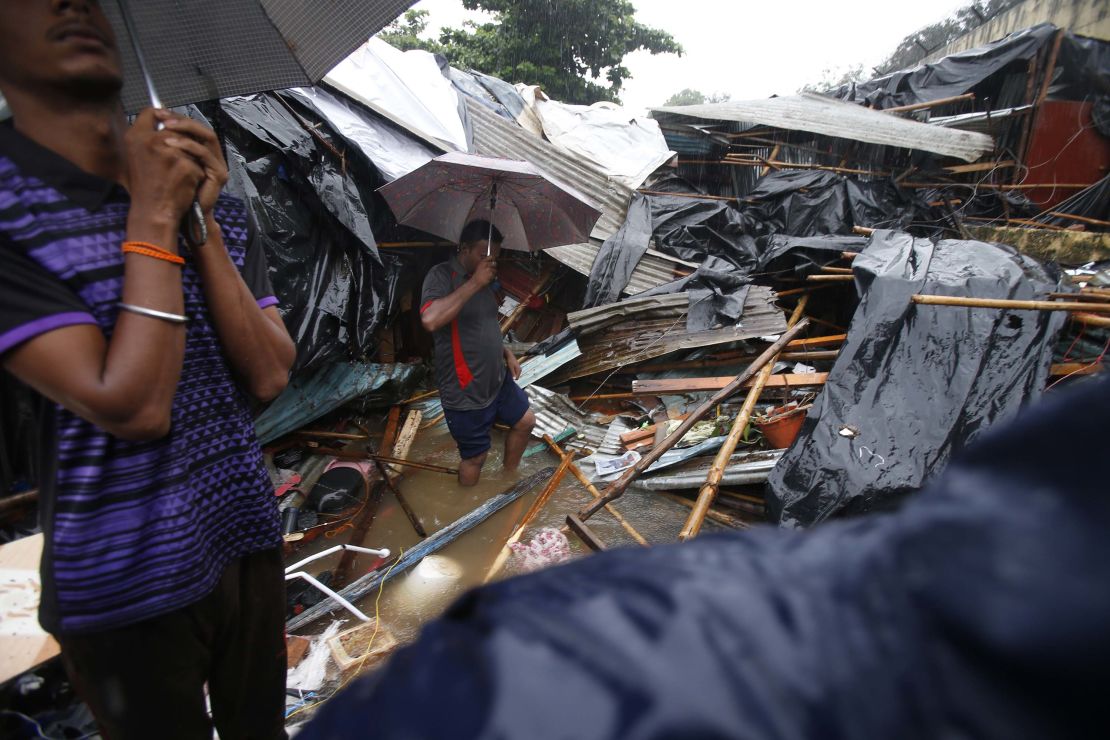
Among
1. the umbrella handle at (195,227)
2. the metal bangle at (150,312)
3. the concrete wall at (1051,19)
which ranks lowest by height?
the metal bangle at (150,312)

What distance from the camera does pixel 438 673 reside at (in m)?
0.41

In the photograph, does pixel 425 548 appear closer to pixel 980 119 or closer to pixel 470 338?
pixel 470 338

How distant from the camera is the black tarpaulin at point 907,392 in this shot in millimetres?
3359

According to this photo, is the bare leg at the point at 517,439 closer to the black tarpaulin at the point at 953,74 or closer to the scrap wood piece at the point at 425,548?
the scrap wood piece at the point at 425,548

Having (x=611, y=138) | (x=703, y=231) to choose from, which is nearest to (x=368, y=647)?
(x=703, y=231)

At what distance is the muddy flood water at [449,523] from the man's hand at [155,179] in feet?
8.32

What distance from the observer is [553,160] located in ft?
23.9

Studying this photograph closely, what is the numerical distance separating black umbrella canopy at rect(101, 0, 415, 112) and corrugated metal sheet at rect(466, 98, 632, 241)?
5.27 metres

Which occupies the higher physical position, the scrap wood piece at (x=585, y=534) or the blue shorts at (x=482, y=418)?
the scrap wood piece at (x=585, y=534)

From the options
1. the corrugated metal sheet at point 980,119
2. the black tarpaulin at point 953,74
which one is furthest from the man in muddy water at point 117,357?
the black tarpaulin at point 953,74

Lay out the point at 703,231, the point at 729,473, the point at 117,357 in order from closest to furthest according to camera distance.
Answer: the point at 117,357 → the point at 729,473 → the point at 703,231

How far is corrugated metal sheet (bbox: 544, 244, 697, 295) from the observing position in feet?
21.4

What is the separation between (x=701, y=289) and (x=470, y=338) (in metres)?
3.20

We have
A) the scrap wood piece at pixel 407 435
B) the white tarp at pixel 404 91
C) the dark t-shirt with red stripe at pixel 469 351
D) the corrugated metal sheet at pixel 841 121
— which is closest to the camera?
the dark t-shirt with red stripe at pixel 469 351
